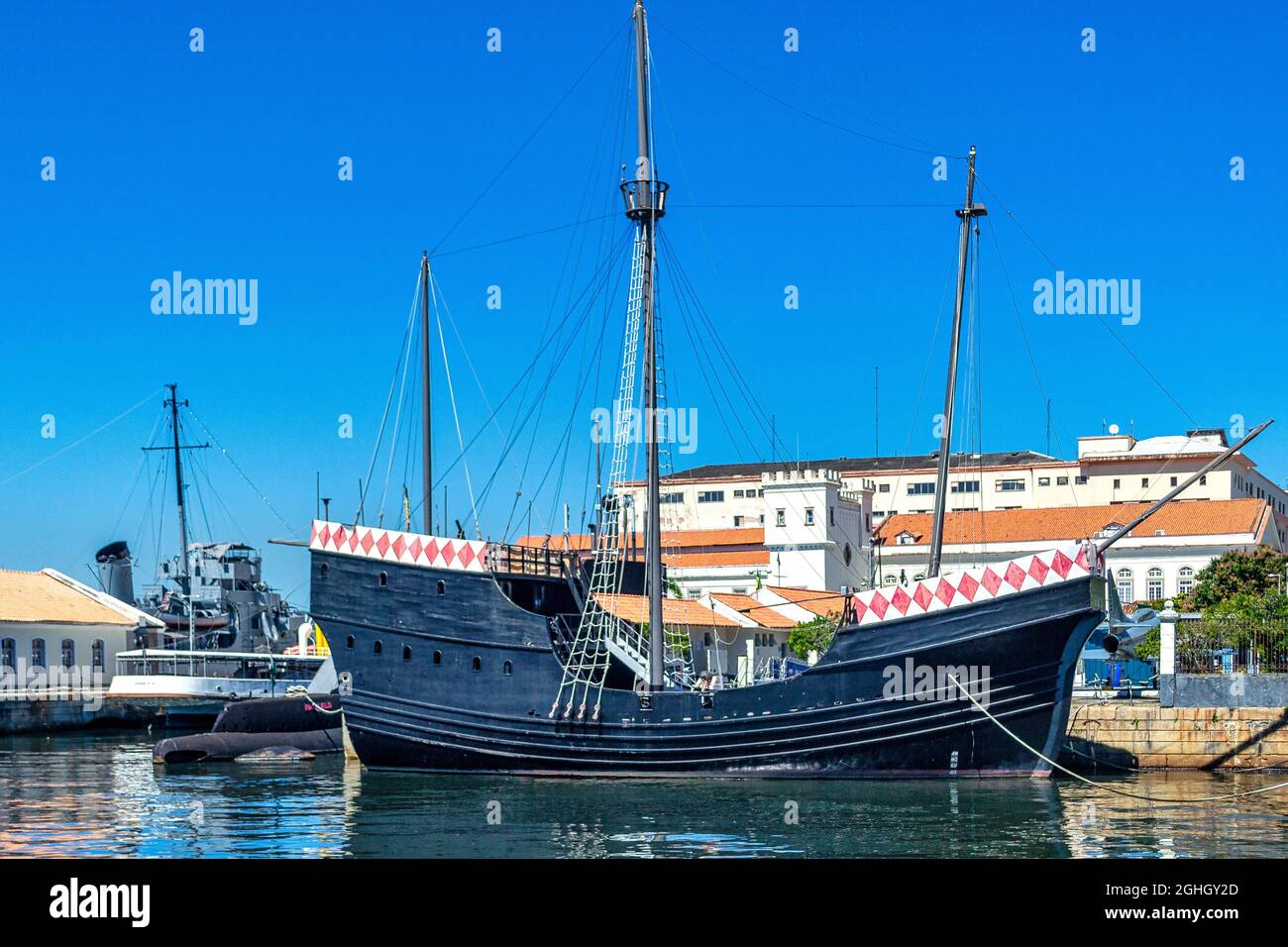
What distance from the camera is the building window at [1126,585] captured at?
75.4m

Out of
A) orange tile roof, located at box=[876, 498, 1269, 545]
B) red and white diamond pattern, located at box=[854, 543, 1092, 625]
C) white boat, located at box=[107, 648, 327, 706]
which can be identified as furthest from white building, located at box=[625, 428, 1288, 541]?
red and white diamond pattern, located at box=[854, 543, 1092, 625]

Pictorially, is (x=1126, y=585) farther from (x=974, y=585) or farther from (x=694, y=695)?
(x=694, y=695)

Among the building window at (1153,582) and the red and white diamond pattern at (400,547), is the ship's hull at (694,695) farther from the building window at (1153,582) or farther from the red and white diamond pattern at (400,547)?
the building window at (1153,582)

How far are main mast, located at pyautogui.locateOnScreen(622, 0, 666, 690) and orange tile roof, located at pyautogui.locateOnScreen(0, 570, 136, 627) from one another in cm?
3078

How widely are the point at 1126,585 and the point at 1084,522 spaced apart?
594 centimetres

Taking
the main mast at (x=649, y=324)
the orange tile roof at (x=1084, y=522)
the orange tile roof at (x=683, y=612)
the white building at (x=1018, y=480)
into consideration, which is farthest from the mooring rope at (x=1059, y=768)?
the white building at (x=1018, y=480)

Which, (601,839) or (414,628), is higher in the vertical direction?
(414,628)

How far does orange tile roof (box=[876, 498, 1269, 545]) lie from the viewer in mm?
75062

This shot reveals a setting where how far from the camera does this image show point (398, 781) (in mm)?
28984

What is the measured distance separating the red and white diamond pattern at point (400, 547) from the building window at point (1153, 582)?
2161 inches
